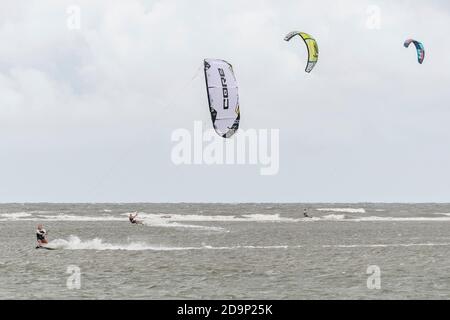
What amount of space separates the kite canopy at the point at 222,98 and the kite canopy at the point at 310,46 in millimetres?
6616

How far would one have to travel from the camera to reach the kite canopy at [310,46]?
3228cm

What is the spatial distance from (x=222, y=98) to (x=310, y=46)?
828 cm

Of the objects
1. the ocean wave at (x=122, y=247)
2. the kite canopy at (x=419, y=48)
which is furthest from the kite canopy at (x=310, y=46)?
the ocean wave at (x=122, y=247)

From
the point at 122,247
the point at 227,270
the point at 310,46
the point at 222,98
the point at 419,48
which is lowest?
the point at 227,270

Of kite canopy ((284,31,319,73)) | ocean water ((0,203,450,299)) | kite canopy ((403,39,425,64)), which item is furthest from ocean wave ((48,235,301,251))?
kite canopy ((403,39,425,64))

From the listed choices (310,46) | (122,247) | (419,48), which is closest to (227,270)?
(310,46)

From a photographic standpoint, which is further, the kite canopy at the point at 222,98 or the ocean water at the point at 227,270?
the kite canopy at the point at 222,98

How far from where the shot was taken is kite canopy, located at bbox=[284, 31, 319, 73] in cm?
3228

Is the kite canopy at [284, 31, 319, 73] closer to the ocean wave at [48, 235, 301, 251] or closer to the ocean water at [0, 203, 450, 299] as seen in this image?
the ocean water at [0, 203, 450, 299]

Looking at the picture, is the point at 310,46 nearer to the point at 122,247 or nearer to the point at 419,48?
the point at 419,48

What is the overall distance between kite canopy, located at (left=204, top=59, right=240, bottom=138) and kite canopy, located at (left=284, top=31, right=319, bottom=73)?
21.7 ft

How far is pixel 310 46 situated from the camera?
32.8m

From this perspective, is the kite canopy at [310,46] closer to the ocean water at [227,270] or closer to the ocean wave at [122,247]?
the ocean water at [227,270]
